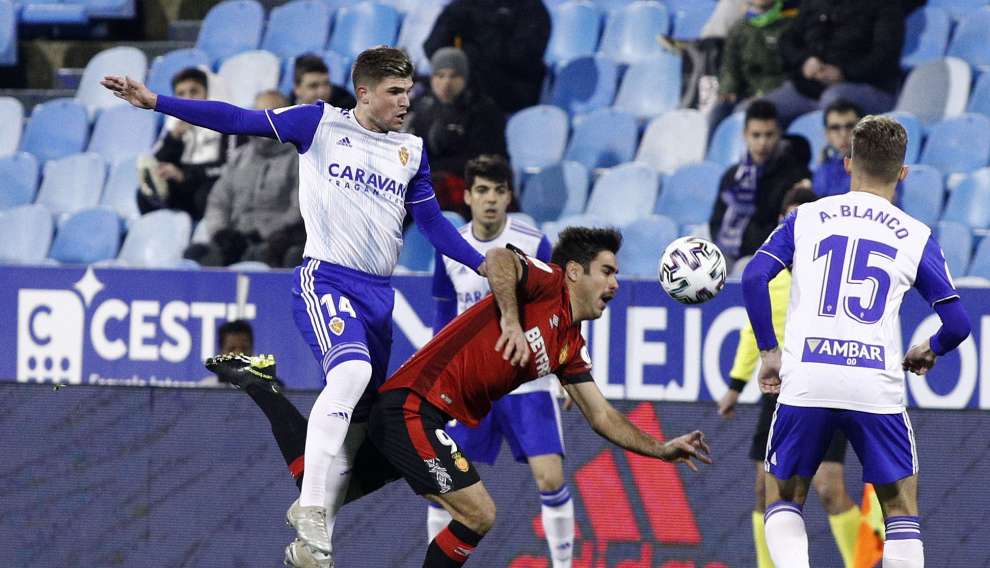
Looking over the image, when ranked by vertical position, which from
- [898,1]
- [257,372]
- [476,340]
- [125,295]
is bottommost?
[125,295]

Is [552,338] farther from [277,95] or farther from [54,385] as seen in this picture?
[277,95]

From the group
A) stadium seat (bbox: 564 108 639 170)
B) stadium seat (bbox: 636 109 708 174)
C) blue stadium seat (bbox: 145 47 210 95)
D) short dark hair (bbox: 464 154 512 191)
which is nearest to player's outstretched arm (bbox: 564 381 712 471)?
short dark hair (bbox: 464 154 512 191)

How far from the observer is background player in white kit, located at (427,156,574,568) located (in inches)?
234

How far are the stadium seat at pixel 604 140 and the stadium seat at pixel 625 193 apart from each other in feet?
1.47

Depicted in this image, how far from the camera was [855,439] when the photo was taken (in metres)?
4.65

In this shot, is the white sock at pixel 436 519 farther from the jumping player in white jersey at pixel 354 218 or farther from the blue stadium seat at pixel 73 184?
the blue stadium seat at pixel 73 184

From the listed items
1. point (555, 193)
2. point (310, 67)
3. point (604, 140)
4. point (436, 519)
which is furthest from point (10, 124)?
point (436, 519)

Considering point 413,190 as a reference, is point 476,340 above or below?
below

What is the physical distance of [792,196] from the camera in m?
6.46

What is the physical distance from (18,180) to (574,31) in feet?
16.6

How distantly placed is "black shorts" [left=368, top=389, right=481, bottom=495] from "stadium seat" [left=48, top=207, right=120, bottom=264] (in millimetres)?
5986

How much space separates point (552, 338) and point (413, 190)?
911mm

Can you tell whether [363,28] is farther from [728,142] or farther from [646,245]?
[646,245]

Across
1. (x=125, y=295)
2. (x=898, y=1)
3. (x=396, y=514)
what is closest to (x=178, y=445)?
(x=396, y=514)
